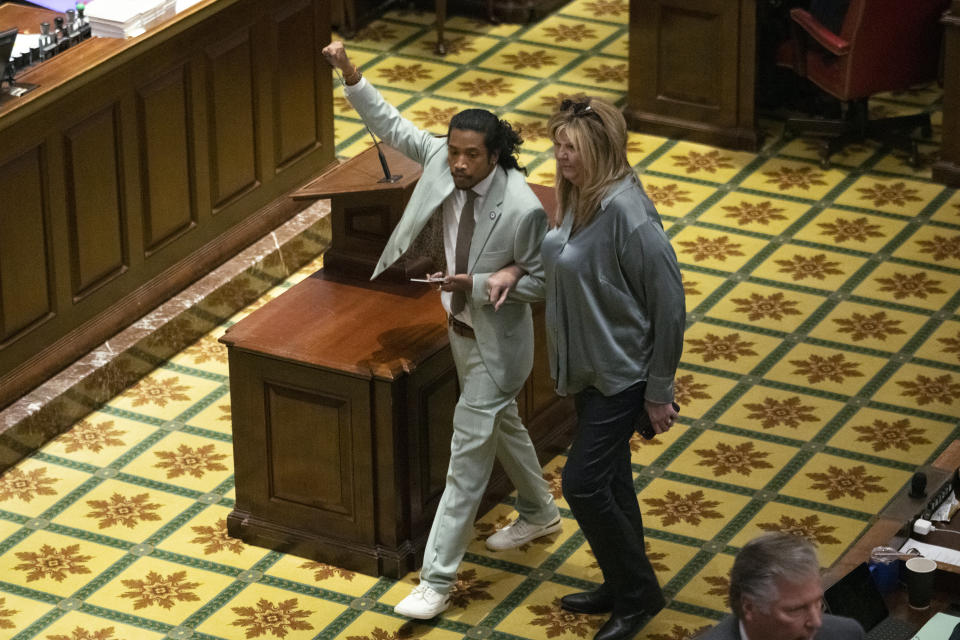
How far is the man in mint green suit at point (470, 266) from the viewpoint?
20.1ft

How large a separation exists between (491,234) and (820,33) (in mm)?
3956

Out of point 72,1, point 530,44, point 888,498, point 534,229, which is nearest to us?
point 534,229

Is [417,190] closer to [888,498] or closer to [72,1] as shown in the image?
[888,498]

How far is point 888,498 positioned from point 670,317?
1.81m

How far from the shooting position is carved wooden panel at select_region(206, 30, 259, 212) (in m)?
8.59

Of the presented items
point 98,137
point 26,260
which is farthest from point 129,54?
point 26,260

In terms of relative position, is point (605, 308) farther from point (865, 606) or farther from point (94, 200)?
point (94, 200)

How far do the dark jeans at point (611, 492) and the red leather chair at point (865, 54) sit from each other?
4037mm

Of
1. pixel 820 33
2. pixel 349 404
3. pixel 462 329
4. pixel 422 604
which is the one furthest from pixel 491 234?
pixel 820 33

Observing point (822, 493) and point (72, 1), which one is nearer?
point (822, 493)

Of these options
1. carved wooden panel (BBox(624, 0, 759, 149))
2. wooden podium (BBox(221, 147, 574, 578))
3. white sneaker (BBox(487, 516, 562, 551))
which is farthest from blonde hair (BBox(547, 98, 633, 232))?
carved wooden panel (BBox(624, 0, 759, 149))

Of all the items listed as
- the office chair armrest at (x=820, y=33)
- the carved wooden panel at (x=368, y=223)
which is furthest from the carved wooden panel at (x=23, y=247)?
the office chair armrest at (x=820, y=33)

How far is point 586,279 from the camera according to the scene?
229 inches

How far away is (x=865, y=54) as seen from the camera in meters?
9.63
